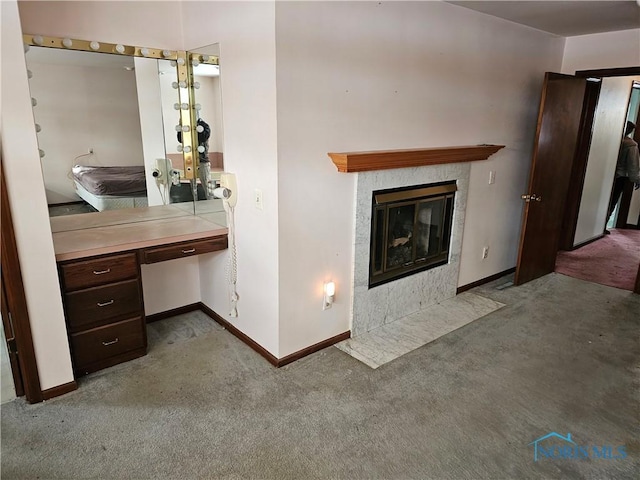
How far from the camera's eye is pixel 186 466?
6.12 feet

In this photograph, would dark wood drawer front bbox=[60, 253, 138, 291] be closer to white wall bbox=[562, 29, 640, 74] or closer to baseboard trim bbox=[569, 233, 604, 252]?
white wall bbox=[562, 29, 640, 74]

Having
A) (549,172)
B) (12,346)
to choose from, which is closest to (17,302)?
(12,346)

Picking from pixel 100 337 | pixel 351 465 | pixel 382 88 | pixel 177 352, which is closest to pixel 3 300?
pixel 100 337

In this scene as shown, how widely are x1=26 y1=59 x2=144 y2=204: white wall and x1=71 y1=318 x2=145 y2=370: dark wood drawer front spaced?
0.80 meters

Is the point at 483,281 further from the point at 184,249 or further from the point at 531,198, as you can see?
the point at 184,249

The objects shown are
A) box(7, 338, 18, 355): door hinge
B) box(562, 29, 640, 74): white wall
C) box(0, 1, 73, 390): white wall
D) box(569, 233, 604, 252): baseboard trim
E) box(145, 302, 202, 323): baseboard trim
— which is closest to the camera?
box(0, 1, 73, 390): white wall

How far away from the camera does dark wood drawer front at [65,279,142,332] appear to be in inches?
92.7

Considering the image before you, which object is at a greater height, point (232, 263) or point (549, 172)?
point (549, 172)

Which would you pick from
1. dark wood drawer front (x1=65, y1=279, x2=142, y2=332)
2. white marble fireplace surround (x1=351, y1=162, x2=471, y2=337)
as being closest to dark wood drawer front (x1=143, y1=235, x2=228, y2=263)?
dark wood drawer front (x1=65, y1=279, x2=142, y2=332)

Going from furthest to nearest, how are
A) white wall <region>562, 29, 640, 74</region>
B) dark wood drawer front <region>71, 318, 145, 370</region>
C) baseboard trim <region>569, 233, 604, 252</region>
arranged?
baseboard trim <region>569, 233, 604, 252</region>
white wall <region>562, 29, 640, 74</region>
dark wood drawer front <region>71, 318, 145, 370</region>

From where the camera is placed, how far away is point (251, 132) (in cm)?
246

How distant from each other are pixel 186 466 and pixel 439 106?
2747 mm

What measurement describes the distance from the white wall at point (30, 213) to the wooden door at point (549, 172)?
367cm

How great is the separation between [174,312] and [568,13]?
3.76 metres
